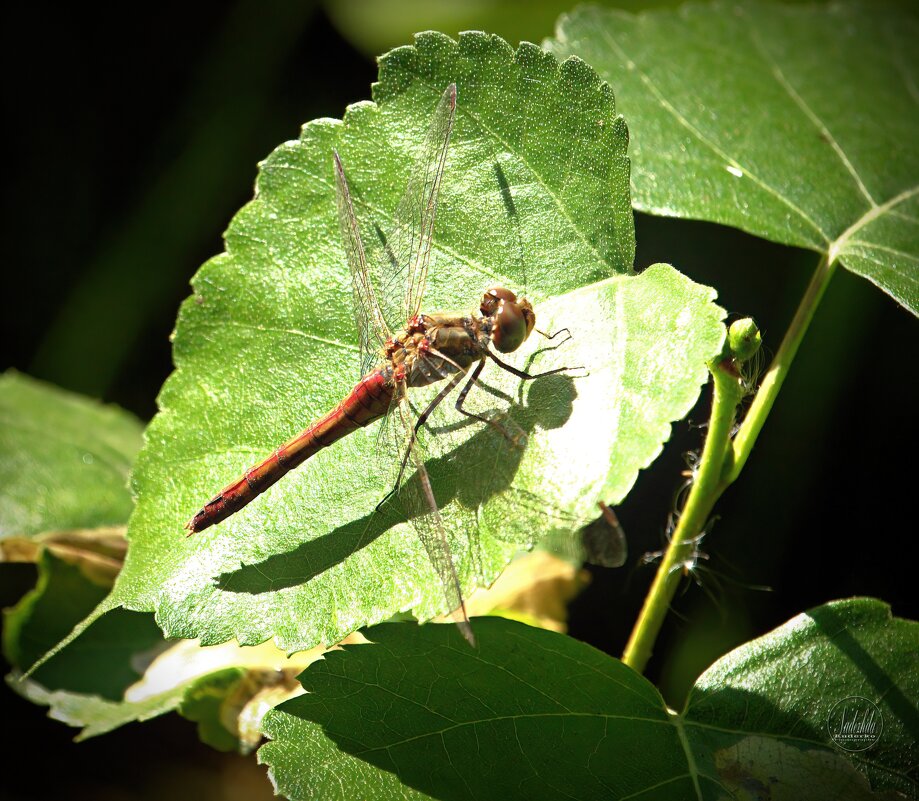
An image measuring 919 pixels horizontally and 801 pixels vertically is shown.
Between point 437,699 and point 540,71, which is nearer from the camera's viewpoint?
point 437,699

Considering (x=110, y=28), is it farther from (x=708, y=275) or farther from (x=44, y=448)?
(x=708, y=275)

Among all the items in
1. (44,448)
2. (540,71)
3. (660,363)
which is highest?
(540,71)

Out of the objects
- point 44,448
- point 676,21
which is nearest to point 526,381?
point 676,21

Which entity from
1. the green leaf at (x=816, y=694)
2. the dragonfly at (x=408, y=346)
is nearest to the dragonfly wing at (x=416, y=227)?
the dragonfly at (x=408, y=346)

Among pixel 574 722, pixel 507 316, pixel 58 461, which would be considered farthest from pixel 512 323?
pixel 58 461

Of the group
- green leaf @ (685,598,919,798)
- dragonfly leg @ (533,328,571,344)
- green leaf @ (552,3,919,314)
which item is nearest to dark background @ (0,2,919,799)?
green leaf @ (552,3,919,314)

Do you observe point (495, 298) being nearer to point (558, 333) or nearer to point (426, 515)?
point (558, 333)
